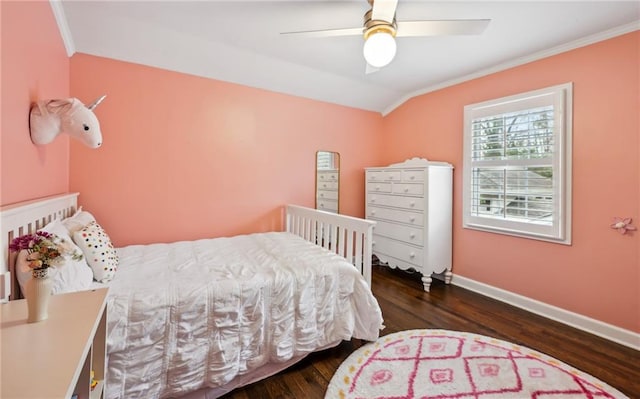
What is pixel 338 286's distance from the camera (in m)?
1.85

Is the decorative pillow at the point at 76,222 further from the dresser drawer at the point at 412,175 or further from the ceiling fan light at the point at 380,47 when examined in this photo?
the dresser drawer at the point at 412,175

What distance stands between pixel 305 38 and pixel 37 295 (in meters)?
2.32

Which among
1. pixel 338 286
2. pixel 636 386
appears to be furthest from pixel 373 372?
pixel 636 386

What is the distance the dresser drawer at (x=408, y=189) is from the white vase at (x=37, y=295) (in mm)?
2836

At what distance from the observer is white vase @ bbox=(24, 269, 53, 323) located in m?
0.81

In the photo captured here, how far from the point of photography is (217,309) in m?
1.46

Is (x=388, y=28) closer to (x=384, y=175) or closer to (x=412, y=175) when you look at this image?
(x=412, y=175)

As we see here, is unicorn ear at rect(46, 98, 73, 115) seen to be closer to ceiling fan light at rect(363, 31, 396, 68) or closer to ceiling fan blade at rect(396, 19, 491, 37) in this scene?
ceiling fan light at rect(363, 31, 396, 68)

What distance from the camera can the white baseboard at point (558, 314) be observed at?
2.03m

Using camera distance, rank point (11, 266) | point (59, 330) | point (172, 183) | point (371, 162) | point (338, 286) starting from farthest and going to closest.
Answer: point (371, 162), point (172, 183), point (338, 286), point (11, 266), point (59, 330)

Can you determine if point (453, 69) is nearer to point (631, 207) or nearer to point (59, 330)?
point (631, 207)

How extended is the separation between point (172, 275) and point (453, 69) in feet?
10.1

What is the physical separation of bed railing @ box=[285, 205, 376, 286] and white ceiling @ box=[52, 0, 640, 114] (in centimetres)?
145

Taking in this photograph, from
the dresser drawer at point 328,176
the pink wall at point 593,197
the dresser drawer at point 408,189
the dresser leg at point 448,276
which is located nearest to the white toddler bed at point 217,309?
the dresser drawer at point 408,189
